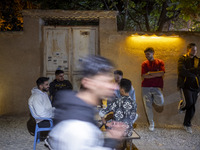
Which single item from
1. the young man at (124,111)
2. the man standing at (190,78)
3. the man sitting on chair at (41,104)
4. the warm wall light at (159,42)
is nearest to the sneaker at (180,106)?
the man standing at (190,78)

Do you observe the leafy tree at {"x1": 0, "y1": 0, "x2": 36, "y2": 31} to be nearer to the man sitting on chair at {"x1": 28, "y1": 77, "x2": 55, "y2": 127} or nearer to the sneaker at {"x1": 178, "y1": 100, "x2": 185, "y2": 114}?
the man sitting on chair at {"x1": 28, "y1": 77, "x2": 55, "y2": 127}

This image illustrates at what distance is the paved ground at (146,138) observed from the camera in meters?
4.62

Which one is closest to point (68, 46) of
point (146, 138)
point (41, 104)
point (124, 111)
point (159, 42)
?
point (159, 42)

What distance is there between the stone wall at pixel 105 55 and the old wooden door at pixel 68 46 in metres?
0.30

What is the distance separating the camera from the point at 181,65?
18.1ft

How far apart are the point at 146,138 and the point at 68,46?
11.1ft

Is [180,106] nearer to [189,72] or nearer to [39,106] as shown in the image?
[189,72]

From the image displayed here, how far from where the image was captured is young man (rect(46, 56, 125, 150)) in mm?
1691

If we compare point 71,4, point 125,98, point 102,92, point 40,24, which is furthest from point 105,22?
point 102,92

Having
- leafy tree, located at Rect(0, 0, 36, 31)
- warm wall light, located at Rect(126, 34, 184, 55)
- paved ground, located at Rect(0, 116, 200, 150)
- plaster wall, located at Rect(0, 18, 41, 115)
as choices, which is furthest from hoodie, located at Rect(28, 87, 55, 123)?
leafy tree, located at Rect(0, 0, 36, 31)

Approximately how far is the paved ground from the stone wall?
1.86 feet

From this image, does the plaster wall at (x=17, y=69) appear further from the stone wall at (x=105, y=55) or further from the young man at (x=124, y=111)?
the young man at (x=124, y=111)

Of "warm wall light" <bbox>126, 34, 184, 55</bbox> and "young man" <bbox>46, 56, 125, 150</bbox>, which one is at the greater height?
"warm wall light" <bbox>126, 34, 184, 55</bbox>

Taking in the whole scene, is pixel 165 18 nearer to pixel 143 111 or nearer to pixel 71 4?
pixel 71 4
